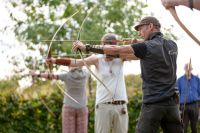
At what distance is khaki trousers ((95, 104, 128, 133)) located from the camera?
738 cm

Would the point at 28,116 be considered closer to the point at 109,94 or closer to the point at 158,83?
the point at 109,94

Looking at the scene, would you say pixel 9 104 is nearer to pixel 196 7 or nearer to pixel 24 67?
pixel 24 67

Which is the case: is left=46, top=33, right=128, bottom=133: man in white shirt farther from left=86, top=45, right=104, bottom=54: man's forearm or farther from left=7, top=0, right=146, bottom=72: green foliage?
left=7, top=0, right=146, bottom=72: green foliage

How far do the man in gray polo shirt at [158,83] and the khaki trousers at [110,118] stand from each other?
4.60ft

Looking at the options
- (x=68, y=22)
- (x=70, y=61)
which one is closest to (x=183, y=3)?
(x=70, y=61)

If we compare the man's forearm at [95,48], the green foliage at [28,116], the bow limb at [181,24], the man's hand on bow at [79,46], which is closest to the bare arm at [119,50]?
the man's forearm at [95,48]

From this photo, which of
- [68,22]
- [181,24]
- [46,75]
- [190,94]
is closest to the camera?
[181,24]

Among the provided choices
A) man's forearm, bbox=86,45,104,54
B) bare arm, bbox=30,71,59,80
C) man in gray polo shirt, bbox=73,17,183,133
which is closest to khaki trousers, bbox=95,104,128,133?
man in gray polo shirt, bbox=73,17,183,133

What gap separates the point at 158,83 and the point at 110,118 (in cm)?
166

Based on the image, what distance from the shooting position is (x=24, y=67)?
16.3 m

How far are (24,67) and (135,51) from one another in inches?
434

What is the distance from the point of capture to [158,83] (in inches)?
232

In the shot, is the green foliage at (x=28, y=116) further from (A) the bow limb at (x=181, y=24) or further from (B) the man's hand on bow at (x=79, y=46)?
(A) the bow limb at (x=181, y=24)

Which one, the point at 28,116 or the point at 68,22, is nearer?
the point at 28,116
